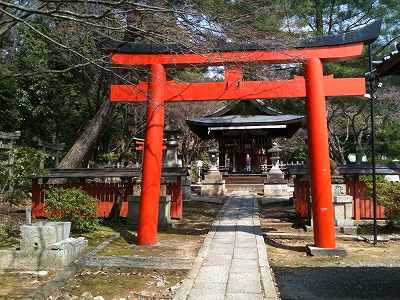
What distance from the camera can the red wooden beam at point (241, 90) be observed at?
9273 millimetres

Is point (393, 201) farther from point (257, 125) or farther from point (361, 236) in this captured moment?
point (257, 125)

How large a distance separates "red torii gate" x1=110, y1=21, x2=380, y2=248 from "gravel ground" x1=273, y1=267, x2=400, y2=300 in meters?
1.56

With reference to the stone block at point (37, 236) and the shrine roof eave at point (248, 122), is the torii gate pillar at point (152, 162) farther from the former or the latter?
the shrine roof eave at point (248, 122)

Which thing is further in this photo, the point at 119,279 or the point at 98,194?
the point at 98,194

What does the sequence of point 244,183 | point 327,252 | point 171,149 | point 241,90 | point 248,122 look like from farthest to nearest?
point 244,183 < point 248,122 < point 171,149 < point 241,90 < point 327,252

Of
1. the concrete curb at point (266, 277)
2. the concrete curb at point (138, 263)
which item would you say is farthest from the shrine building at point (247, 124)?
the concrete curb at point (138, 263)

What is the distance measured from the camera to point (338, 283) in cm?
648

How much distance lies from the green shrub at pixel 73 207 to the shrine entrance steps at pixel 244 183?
62.3 ft

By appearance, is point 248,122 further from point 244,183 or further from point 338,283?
point 338,283

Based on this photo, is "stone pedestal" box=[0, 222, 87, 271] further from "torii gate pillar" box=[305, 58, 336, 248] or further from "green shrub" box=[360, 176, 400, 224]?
"green shrub" box=[360, 176, 400, 224]

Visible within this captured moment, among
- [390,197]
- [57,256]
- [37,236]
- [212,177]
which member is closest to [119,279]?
[57,256]

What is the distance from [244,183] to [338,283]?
78.6 feet

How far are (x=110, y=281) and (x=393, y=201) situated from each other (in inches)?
287

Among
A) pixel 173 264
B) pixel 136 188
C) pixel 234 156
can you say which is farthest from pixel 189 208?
pixel 234 156
